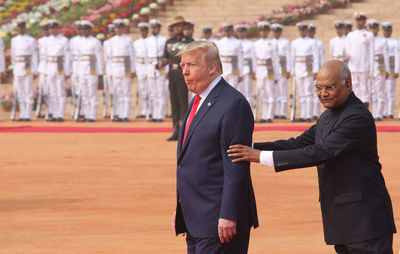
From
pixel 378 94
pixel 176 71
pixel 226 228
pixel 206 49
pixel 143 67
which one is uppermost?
pixel 206 49

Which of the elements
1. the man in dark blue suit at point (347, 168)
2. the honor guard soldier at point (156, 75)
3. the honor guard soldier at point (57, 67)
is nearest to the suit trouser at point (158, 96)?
the honor guard soldier at point (156, 75)

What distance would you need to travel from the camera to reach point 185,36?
15.0 metres

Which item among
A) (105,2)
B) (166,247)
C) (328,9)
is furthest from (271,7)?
(166,247)

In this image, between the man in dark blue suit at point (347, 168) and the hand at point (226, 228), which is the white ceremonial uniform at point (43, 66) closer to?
the man in dark blue suit at point (347, 168)

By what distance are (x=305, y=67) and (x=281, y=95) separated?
4.04 ft

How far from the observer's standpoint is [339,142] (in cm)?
499

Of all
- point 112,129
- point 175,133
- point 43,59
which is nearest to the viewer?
point 175,133

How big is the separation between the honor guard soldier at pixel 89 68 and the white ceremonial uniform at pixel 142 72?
888 millimetres

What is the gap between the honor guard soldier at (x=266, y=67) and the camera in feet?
68.7

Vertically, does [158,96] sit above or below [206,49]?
below

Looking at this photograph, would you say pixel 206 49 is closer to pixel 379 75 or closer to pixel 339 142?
pixel 339 142

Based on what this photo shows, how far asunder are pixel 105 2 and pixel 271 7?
216 inches

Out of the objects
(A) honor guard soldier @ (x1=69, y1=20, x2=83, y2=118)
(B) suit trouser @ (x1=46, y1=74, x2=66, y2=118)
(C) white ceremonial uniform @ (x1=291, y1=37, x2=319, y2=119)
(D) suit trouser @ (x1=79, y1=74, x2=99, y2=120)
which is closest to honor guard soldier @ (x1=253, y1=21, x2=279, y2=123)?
(C) white ceremonial uniform @ (x1=291, y1=37, x2=319, y2=119)

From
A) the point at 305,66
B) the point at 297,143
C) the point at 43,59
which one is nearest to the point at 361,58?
the point at 305,66
